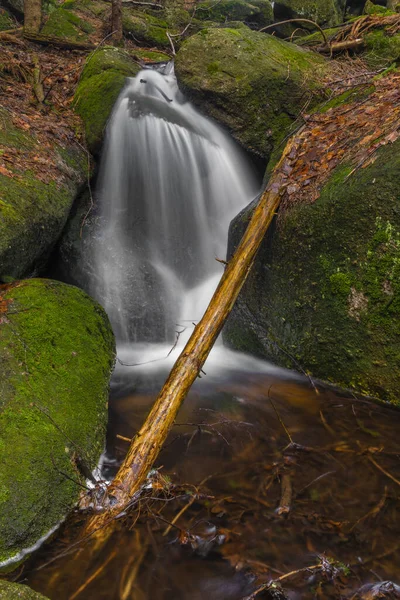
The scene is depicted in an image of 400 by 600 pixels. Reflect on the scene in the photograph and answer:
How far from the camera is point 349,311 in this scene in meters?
4.08

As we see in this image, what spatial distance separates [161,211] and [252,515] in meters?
5.20

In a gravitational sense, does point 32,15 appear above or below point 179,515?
above

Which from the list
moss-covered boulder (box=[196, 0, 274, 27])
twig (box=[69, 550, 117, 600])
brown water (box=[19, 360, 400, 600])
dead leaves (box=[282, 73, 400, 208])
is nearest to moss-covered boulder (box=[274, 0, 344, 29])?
moss-covered boulder (box=[196, 0, 274, 27])

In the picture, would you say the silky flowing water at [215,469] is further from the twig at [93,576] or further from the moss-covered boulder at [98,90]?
the moss-covered boulder at [98,90]

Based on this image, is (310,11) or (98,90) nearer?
(98,90)

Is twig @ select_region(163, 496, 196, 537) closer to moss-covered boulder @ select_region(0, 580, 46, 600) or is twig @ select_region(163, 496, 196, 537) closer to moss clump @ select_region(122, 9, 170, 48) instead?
moss-covered boulder @ select_region(0, 580, 46, 600)

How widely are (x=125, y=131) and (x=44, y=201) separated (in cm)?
273

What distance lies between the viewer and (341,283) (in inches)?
162

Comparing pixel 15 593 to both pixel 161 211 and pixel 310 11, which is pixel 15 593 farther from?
pixel 310 11

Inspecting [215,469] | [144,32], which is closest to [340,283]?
[215,469]

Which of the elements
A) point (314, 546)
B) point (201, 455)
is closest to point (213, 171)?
point (201, 455)

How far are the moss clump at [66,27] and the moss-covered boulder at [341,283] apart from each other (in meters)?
9.09

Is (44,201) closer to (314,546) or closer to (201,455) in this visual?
(201,455)

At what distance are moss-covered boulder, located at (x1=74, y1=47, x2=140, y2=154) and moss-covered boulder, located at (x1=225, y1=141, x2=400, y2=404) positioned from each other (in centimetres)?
385
